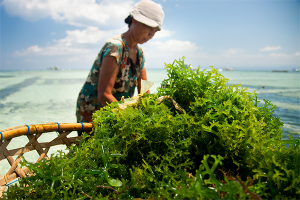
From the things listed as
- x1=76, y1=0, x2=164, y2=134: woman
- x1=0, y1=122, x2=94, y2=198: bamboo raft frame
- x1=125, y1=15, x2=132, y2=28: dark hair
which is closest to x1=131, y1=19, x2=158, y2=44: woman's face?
x1=76, y1=0, x2=164, y2=134: woman

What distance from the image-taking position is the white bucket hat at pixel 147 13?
2148mm

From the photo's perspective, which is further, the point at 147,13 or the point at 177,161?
the point at 147,13

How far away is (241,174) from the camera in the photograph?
34.4 inches

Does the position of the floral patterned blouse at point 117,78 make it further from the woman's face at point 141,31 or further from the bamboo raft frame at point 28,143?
the bamboo raft frame at point 28,143

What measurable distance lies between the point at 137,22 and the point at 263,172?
206cm

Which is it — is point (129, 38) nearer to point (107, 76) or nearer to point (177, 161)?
point (107, 76)

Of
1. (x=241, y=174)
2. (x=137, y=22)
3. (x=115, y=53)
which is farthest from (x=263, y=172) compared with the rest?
(x=137, y=22)

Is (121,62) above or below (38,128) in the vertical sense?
above

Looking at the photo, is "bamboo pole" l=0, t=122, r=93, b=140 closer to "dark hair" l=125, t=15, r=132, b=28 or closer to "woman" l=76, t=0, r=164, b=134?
"woman" l=76, t=0, r=164, b=134

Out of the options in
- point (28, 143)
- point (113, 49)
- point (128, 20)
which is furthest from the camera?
point (128, 20)

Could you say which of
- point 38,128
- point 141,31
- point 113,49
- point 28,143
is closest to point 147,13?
point 141,31

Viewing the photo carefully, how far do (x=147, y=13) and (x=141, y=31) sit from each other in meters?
0.22

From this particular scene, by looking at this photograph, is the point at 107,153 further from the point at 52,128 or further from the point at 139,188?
the point at 52,128

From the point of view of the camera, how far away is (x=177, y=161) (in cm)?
90
